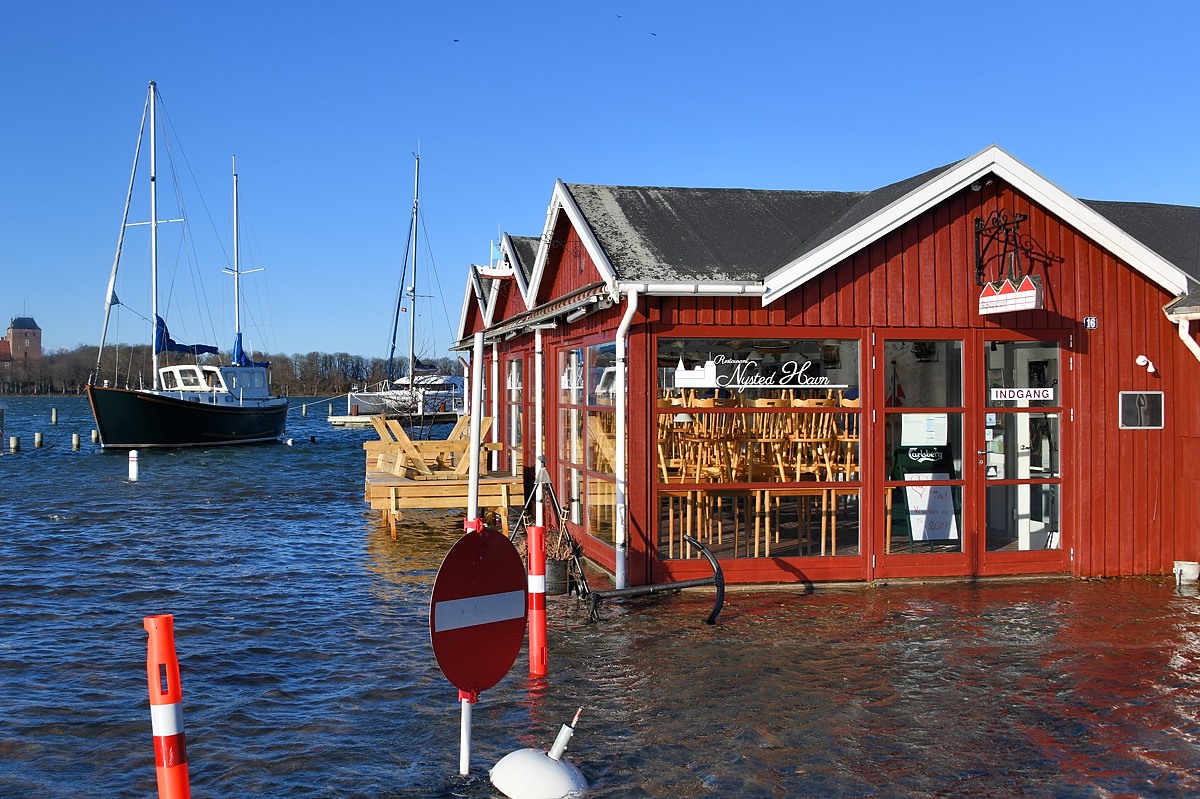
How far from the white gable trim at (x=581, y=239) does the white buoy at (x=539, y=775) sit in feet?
17.9

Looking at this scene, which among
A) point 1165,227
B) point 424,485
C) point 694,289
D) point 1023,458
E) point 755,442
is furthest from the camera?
point 424,485

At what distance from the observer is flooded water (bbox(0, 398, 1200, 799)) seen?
5965mm

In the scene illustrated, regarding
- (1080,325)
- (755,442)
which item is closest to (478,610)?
(755,442)

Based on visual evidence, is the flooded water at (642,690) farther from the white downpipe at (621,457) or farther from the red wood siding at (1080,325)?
the red wood siding at (1080,325)

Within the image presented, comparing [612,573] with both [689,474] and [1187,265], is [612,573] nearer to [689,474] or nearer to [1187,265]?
[689,474]

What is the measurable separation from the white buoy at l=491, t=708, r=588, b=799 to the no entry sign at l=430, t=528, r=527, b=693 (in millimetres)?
414

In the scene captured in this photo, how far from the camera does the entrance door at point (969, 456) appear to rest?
11.0 m

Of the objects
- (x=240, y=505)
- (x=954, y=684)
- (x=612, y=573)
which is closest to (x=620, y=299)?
(x=612, y=573)

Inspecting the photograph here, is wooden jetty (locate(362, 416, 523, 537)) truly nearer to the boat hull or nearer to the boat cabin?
the boat hull

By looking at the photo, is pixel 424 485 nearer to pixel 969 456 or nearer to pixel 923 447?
Answer: pixel 923 447

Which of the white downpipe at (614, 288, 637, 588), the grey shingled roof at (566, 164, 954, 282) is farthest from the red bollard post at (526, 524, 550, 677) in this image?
the grey shingled roof at (566, 164, 954, 282)

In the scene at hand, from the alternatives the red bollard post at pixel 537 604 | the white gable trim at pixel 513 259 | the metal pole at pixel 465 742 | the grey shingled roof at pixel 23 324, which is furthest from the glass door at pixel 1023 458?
the grey shingled roof at pixel 23 324

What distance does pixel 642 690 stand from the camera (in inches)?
298

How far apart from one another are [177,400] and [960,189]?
3782 centimetres
